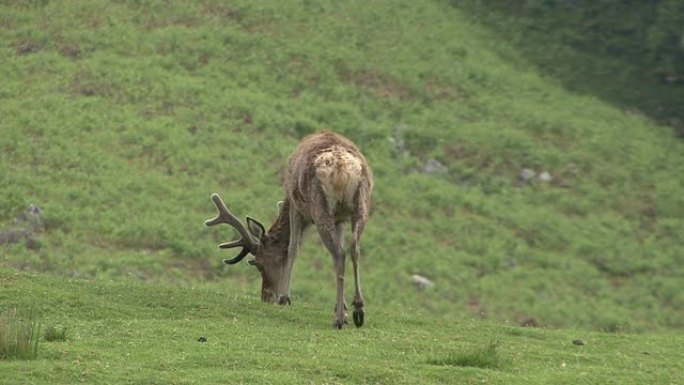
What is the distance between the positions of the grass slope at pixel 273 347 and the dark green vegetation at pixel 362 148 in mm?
6712

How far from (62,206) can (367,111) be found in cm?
1209

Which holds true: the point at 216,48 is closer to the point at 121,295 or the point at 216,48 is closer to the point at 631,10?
the point at 631,10

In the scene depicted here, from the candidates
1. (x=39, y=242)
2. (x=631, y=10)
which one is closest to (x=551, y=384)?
(x=39, y=242)

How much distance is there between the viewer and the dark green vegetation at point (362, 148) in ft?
105

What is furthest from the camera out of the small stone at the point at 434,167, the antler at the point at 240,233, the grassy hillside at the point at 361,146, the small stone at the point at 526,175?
the small stone at the point at 526,175

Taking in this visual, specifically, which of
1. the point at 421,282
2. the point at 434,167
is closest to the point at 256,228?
the point at 421,282

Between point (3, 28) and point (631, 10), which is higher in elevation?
point (631, 10)

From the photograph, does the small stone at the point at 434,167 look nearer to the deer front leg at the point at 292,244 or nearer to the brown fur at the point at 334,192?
the deer front leg at the point at 292,244

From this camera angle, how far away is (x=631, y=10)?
47.9 m

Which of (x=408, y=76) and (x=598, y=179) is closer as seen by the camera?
(x=598, y=179)

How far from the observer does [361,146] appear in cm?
3859

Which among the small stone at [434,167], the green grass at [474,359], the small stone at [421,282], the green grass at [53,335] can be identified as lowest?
the small stone at [421,282]

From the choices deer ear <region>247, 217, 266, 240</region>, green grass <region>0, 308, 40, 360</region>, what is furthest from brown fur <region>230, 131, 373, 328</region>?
green grass <region>0, 308, 40, 360</region>

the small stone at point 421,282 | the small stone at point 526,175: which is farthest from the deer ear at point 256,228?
the small stone at point 526,175
